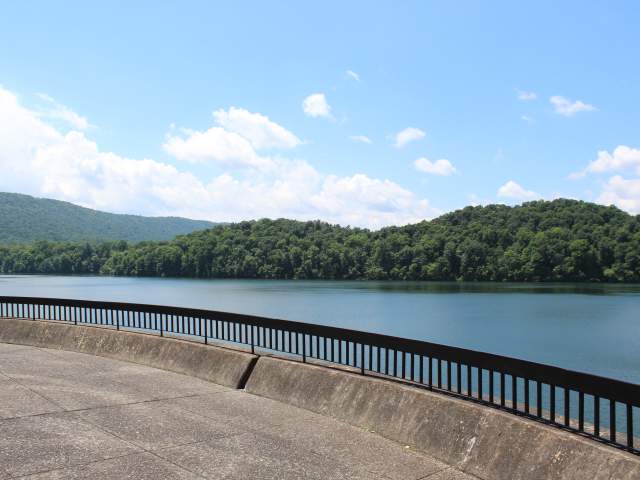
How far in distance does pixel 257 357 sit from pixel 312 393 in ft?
5.33

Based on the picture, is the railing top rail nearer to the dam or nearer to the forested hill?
the dam

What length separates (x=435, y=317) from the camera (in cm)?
6106

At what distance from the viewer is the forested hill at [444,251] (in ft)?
408

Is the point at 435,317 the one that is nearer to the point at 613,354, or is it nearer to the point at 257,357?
the point at 613,354

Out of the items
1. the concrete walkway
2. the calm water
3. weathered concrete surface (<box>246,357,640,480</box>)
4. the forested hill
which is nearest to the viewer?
weathered concrete surface (<box>246,357,640,480</box>)

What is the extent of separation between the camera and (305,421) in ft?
25.0

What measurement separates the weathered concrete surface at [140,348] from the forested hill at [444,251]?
401 ft

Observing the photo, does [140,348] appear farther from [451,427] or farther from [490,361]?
[490,361]

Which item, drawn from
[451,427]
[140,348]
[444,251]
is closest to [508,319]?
[140,348]

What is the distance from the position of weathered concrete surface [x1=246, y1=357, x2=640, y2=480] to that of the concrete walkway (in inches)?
7.3

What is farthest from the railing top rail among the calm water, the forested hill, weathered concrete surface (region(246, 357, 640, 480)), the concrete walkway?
the forested hill

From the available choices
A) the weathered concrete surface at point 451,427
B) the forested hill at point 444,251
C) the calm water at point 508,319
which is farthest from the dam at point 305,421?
the forested hill at point 444,251

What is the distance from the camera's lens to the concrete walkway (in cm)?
574

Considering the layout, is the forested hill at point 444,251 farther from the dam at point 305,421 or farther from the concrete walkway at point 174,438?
the concrete walkway at point 174,438
